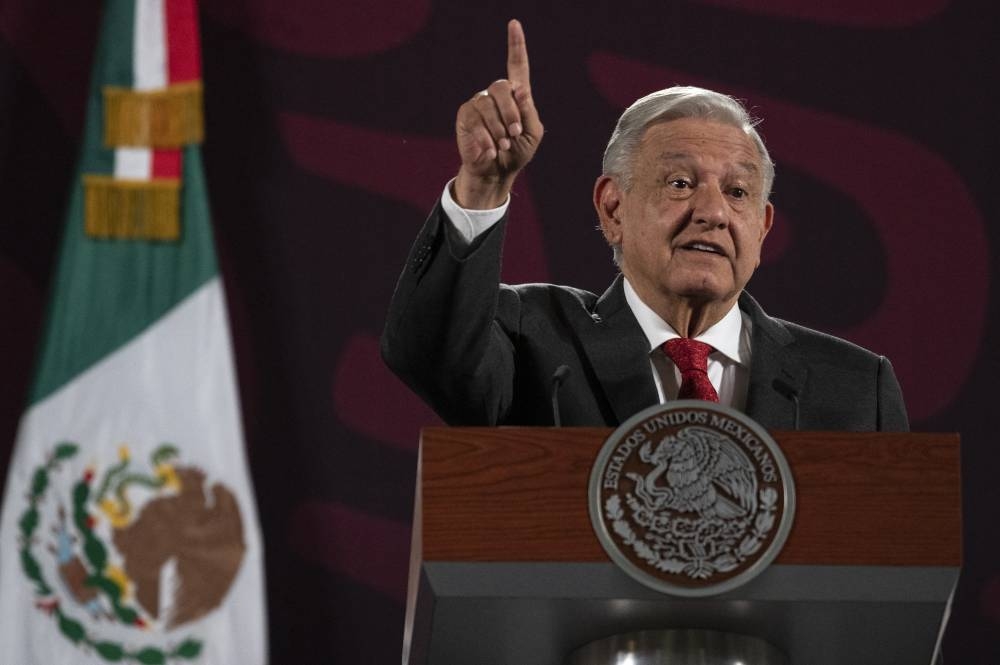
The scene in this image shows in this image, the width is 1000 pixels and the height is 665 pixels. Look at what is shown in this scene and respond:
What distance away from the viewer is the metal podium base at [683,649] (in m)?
1.64

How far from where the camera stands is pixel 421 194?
4449mm

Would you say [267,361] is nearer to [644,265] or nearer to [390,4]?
[390,4]

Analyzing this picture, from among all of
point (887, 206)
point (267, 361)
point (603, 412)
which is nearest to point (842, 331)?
point (887, 206)

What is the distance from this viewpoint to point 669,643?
5.42 ft

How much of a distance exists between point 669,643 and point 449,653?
9.9 inches

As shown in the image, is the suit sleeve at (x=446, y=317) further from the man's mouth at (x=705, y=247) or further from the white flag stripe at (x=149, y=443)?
the white flag stripe at (x=149, y=443)

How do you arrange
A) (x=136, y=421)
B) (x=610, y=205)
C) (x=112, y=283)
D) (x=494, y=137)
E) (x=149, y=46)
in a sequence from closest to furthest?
(x=494, y=137)
(x=610, y=205)
(x=136, y=421)
(x=112, y=283)
(x=149, y=46)

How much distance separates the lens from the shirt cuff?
2.00 metres

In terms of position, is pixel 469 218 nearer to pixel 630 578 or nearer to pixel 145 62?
pixel 630 578

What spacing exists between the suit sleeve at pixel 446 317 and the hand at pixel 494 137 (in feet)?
0.18

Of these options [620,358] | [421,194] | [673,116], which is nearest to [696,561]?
[620,358]

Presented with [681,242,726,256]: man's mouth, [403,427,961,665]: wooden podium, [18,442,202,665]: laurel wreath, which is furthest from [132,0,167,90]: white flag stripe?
[403,427,961,665]: wooden podium

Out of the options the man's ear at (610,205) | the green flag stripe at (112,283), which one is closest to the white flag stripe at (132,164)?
the green flag stripe at (112,283)

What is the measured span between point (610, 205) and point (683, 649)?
104 cm
